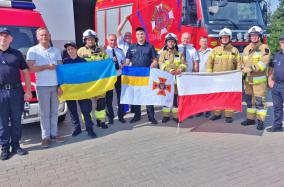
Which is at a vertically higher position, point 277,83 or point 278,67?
point 278,67

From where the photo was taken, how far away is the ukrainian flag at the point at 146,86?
6.69 metres

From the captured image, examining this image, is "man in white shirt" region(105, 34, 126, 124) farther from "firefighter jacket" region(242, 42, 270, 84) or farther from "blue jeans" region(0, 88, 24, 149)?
"firefighter jacket" region(242, 42, 270, 84)

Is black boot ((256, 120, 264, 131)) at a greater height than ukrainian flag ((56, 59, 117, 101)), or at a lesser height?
lesser

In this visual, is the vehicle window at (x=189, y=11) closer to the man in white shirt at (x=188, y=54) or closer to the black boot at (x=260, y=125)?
the man in white shirt at (x=188, y=54)

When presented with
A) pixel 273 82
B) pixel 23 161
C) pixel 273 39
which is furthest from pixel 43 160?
pixel 273 39

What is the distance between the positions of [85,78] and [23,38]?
58.3 inches

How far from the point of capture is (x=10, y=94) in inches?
196

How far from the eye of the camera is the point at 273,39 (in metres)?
21.8

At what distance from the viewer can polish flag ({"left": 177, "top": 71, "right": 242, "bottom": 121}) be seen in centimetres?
634

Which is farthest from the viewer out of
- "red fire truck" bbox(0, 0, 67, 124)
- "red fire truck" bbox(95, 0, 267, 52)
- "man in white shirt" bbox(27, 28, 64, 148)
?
"red fire truck" bbox(95, 0, 267, 52)

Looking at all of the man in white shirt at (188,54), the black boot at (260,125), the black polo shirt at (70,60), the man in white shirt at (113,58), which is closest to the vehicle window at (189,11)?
the man in white shirt at (188,54)

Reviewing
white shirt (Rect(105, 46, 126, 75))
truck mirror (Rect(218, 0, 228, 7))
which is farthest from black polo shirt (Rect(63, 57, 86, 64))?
truck mirror (Rect(218, 0, 228, 7))

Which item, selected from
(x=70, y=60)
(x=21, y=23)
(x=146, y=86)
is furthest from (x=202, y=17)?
(x=21, y=23)

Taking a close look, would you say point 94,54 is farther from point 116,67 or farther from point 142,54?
point 142,54
